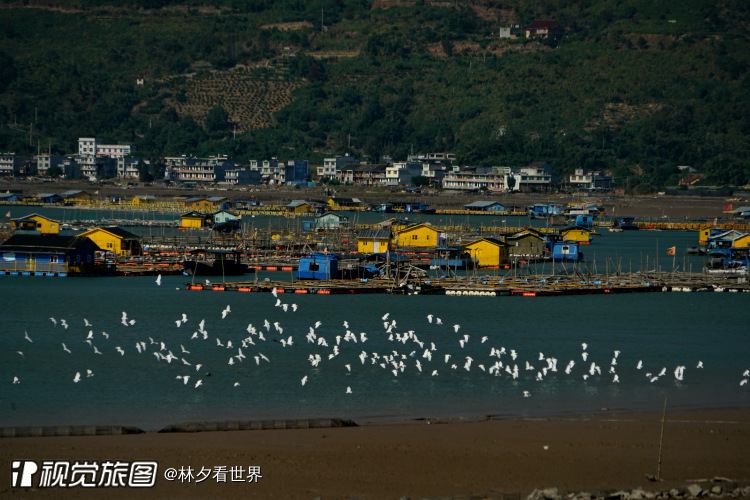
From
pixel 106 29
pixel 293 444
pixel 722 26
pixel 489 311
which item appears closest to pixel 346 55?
pixel 106 29

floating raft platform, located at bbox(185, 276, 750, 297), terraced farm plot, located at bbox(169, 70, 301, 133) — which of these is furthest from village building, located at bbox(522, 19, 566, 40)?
floating raft platform, located at bbox(185, 276, 750, 297)

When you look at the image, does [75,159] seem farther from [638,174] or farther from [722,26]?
[722,26]

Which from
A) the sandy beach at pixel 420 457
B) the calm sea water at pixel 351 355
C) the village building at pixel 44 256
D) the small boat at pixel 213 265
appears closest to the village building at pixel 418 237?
the small boat at pixel 213 265

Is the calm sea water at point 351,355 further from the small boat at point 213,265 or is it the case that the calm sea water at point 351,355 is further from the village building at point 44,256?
the small boat at point 213,265

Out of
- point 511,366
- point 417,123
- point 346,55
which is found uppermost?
point 346,55

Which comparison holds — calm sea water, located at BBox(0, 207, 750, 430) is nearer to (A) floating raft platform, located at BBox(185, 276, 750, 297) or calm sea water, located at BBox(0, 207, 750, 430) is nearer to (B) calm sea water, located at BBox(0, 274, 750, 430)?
(B) calm sea water, located at BBox(0, 274, 750, 430)
